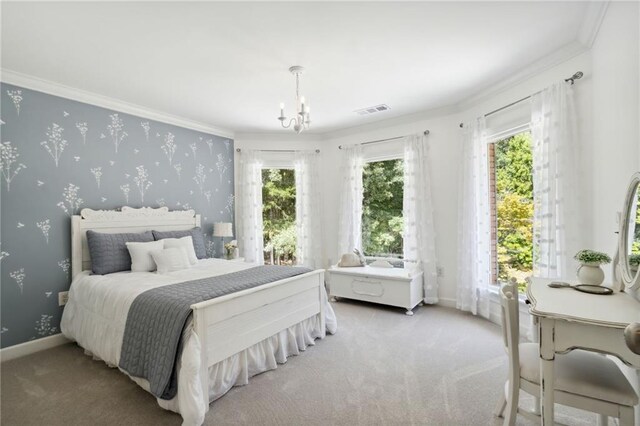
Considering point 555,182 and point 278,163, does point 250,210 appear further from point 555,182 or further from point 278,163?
point 555,182

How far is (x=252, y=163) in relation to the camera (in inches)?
203

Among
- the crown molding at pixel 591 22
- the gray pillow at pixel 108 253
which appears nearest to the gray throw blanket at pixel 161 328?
the gray pillow at pixel 108 253

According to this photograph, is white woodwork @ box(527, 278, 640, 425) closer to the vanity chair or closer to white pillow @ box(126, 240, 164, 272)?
the vanity chair

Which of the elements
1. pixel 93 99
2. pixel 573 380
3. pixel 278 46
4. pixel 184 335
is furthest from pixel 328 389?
pixel 93 99

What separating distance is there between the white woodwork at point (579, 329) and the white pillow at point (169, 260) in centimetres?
317

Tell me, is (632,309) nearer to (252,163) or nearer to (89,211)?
(89,211)

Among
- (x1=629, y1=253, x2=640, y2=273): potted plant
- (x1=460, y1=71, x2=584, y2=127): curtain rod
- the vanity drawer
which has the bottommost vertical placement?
the vanity drawer

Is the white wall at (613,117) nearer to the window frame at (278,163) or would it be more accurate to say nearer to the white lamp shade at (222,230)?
the window frame at (278,163)

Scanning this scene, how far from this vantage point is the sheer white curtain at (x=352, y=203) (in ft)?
16.3

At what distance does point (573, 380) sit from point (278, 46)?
2.85 metres

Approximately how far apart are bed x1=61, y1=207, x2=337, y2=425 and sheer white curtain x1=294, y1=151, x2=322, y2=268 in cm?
172

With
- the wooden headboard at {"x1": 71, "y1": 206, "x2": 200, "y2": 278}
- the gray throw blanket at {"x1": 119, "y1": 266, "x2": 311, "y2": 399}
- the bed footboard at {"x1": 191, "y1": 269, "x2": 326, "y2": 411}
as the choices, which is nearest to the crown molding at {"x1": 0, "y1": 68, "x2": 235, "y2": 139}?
the wooden headboard at {"x1": 71, "y1": 206, "x2": 200, "y2": 278}

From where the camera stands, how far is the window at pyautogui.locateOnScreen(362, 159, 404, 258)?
15.8 feet

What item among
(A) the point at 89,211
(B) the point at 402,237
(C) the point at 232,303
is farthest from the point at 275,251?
(C) the point at 232,303
